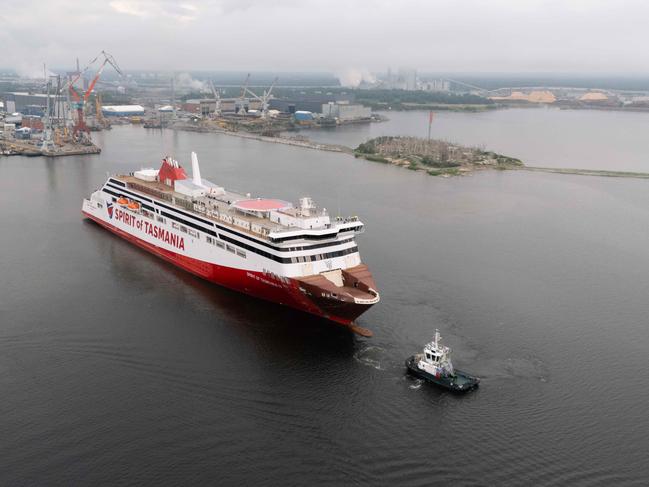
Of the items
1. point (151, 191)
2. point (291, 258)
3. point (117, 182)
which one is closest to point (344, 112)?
point (117, 182)

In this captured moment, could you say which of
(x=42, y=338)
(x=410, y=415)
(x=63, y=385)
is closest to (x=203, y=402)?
(x=63, y=385)

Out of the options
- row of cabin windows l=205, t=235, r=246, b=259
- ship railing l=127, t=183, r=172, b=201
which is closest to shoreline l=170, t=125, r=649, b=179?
ship railing l=127, t=183, r=172, b=201

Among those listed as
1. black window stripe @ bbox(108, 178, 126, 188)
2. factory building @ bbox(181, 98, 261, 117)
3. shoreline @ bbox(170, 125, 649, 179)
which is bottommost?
black window stripe @ bbox(108, 178, 126, 188)

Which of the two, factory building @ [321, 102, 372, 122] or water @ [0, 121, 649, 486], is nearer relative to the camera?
water @ [0, 121, 649, 486]

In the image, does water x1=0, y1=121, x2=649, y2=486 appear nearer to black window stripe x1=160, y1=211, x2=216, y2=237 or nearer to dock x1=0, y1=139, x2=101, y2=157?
black window stripe x1=160, y1=211, x2=216, y2=237

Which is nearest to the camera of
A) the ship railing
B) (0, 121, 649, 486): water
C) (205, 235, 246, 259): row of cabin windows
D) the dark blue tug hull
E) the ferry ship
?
(0, 121, 649, 486): water

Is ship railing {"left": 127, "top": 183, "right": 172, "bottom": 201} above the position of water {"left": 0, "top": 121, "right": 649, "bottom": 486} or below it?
above
